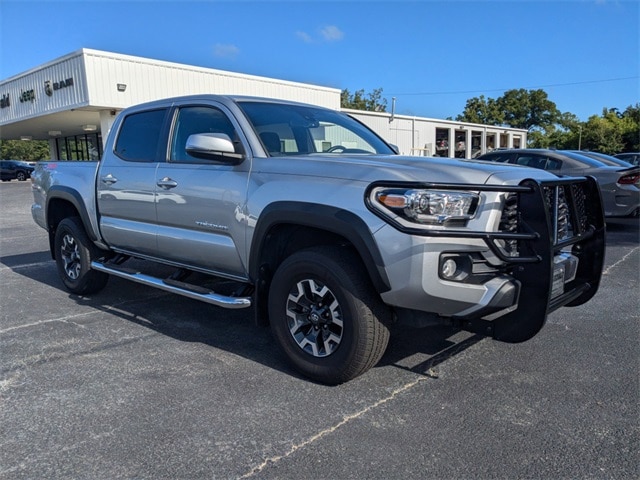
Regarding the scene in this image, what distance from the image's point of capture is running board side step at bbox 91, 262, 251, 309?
371 centimetres

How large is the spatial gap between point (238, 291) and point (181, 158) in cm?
131

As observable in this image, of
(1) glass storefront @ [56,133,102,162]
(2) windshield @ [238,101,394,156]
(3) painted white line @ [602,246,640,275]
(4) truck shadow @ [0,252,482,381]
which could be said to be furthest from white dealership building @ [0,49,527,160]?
(3) painted white line @ [602,246,640,275]

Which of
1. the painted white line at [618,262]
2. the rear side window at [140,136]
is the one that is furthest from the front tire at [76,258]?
the painted white line at [618,262]

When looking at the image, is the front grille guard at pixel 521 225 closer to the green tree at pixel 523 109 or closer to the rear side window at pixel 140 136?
the rear side window at pixel 140 136

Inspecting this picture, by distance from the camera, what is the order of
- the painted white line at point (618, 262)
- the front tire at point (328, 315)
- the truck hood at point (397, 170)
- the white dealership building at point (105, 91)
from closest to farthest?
the truck hood at point (397, 170) < the front tire at point (328, 315) < the painted white line at point (618, 262) < the white dealership building at point (105, 91)

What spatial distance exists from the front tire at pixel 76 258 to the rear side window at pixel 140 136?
1.09 metres

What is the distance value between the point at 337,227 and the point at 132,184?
8.17 feet

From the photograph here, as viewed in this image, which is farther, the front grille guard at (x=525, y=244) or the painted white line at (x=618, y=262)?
the painted white line at (x=618, y=262)

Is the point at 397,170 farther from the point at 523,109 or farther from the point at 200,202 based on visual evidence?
the point at 523,109

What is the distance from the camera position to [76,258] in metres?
5.73

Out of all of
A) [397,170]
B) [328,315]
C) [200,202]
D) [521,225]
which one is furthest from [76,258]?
[521,225]

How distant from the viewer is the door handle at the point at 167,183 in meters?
4.27

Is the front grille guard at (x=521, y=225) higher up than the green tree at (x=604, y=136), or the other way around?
the green tree at (x=604, y=136)

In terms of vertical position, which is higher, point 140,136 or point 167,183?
point 140,136
